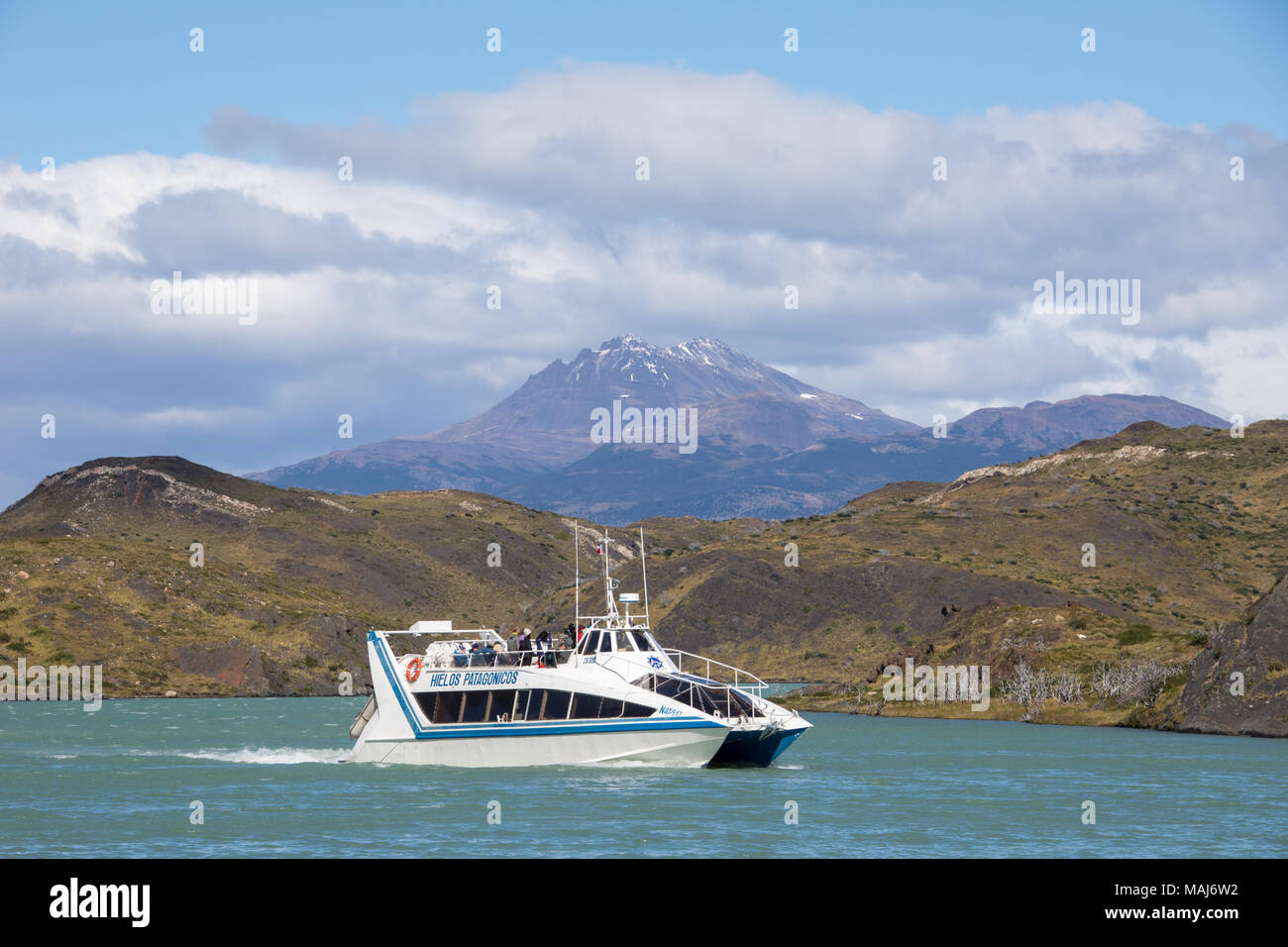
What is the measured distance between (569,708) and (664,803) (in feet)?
29.9

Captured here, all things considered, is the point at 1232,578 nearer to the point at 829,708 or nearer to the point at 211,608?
the point at 829,708

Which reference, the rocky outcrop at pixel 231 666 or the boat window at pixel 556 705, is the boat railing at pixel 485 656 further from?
the rocky outcrop at pixel 231 666

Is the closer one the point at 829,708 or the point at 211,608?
the point at 829,708

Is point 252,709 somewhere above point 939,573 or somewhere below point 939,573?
below

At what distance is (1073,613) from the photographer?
11981 centimetres

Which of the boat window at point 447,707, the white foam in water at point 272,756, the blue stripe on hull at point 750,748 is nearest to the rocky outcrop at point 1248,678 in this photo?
the blue stripe on hull at point 750,748

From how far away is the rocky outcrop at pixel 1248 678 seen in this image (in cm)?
8200

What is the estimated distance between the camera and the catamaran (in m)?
55.7

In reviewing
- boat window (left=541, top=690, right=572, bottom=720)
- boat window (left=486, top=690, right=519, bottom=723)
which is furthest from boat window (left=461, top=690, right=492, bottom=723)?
boat window (left=541, top=690, right=572, bottom=720)

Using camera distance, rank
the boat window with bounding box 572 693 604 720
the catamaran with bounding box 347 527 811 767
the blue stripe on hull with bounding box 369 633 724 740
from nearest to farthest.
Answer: the blue stripe on hull with bounding box 369 633 724 740, the catamaran with bounding box 347 527 811 767, the boat window with bounding box 572 693 604 720

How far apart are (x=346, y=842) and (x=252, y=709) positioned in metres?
90.2

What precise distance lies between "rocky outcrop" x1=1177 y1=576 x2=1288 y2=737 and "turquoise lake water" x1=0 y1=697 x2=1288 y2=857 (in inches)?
175

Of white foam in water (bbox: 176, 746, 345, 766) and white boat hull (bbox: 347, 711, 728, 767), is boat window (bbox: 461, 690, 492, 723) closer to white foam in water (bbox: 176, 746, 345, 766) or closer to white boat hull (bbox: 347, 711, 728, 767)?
white boat hull (bbox: 347, 711, 728, 767)
